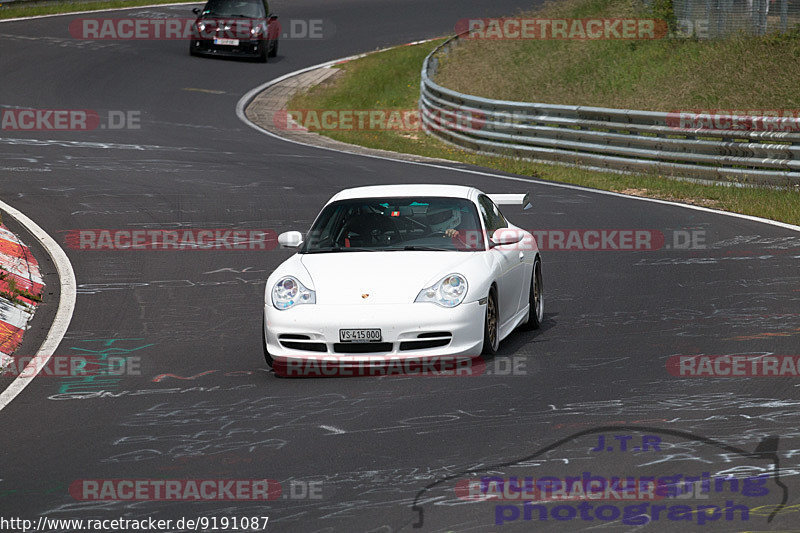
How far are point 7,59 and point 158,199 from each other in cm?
1753

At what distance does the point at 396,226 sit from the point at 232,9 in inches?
1093

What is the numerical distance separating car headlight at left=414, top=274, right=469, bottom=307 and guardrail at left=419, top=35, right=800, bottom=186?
36.0 feet

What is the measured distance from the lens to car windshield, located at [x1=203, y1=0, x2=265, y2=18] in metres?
36.7

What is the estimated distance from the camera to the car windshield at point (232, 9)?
3666 centimetres

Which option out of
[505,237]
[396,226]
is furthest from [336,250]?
[505,237]

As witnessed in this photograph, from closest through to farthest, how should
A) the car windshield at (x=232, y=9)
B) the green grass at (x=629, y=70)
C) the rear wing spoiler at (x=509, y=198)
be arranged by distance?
the rear wing spoiler at (x=509, y=198) < the green grass at (x=629, y=70) < the car windshield at (x=232, y=9)

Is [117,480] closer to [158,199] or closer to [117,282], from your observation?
[117,282]

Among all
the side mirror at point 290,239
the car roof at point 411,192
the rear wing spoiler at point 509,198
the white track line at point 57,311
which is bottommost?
the white track line at point 57,311

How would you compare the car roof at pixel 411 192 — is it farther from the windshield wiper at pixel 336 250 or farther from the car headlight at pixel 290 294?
the car headlight at pixel 290 294

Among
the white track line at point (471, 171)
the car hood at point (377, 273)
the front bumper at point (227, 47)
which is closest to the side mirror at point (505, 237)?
the car hood at point (377, 273)

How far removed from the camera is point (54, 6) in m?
43.3

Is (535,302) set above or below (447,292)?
below

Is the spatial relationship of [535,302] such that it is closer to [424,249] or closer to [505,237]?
[505,237]

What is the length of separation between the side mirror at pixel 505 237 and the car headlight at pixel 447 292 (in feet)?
2.48
